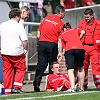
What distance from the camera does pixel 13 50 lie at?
12.8 meters

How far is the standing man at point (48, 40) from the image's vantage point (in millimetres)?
13680

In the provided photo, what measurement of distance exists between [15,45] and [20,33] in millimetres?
280

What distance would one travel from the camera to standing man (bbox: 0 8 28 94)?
41.9 feet

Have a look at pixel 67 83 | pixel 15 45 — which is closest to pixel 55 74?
pixel 67 83

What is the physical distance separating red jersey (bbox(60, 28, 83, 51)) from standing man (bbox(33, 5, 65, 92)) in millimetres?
497

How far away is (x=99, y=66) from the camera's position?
13469 mm

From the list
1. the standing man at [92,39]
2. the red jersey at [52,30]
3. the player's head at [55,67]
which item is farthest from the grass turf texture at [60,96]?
the red jersey at [52,30]

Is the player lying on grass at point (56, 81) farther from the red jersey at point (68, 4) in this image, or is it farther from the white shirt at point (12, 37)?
the red jersey at point (68, 4)

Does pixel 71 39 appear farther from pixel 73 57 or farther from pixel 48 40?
pixel 48 40

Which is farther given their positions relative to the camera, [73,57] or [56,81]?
[56,81]

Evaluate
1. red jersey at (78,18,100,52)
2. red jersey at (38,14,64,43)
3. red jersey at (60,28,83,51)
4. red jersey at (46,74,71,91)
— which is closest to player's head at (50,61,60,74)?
red jersey at (46,74,71,91)

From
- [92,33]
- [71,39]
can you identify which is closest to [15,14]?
[71,39]

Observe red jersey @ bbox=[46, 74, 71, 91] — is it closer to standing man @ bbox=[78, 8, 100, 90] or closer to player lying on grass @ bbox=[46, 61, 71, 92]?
player lying on grass @ bbox=[46, 61, 71, 92]

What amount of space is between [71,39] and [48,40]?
770 mm
